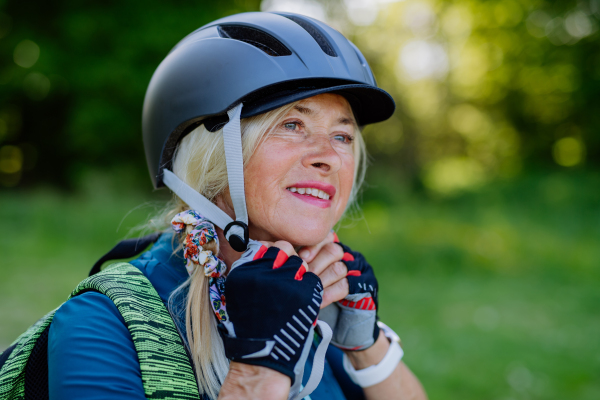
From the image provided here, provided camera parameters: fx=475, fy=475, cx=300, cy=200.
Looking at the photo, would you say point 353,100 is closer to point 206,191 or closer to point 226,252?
point 206,191

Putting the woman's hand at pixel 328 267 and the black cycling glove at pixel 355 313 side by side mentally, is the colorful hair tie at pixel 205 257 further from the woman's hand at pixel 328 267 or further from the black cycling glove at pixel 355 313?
the black cycling glove at pixel 355 313

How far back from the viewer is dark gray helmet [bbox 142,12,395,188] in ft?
6.01

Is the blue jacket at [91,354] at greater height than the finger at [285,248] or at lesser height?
lesser

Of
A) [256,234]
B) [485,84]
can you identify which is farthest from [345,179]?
Answer: [485,84]

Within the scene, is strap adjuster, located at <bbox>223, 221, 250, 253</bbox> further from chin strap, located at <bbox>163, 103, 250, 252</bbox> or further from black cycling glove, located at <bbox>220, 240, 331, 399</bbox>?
black cycling glove, located at <bbox>220, 240, 331, 399</bbox>

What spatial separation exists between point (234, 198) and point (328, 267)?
1.62ft

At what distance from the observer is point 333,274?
1.94 m

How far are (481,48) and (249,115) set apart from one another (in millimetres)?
21375

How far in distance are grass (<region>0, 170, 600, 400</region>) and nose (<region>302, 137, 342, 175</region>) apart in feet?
7.62

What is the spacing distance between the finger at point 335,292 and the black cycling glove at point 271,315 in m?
0.33

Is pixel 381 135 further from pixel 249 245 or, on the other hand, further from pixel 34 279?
pixel 249 245

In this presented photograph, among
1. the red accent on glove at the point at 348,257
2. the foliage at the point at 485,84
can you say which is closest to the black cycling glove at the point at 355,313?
the red accent on glove at the point at 348,257

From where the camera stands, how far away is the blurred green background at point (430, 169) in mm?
6098

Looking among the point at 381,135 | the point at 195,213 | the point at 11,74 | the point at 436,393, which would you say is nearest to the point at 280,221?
the point at 195,213
